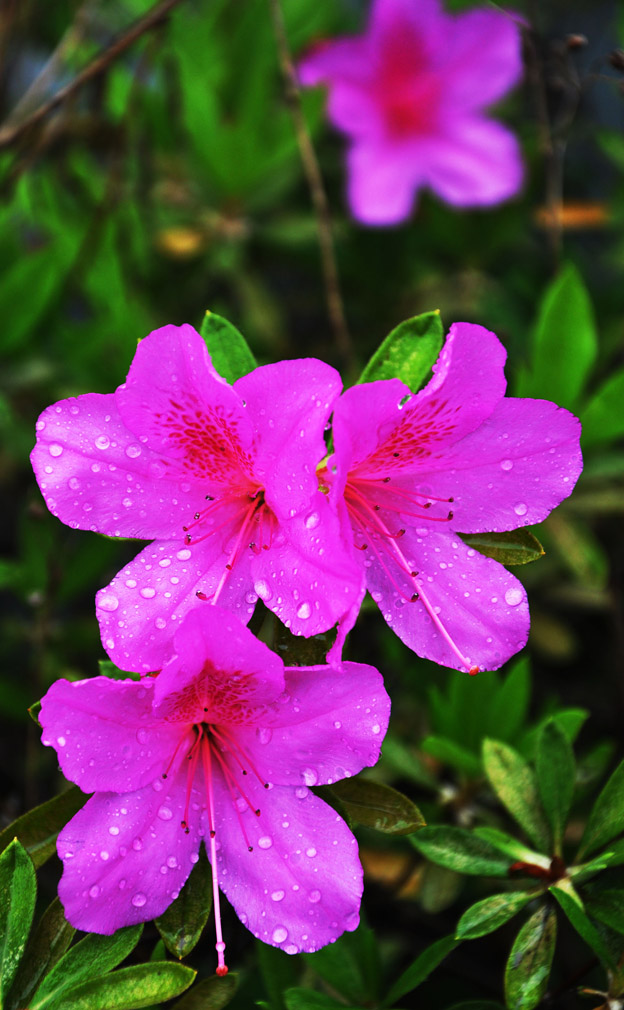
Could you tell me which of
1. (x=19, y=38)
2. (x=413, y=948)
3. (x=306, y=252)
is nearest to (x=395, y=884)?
(x=413, y=948)

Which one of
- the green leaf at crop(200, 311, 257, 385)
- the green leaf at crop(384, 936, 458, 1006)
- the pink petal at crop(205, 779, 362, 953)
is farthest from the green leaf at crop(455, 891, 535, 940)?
the green leaf at crop(200, 311, 257, 385)

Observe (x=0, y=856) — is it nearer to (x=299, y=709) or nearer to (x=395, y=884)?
(x=299, y=709)

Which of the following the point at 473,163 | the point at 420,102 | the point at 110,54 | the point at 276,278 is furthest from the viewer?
the point at 276,278

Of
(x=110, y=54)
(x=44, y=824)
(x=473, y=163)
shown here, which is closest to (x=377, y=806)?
(x=44, y=824)

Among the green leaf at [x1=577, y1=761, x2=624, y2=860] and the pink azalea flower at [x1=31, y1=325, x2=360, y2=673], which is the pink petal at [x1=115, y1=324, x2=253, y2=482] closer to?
the pink azalea flower at [x1=31, y1=325, x2=360, y2=673]

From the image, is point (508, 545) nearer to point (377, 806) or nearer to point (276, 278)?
point (377, 806)

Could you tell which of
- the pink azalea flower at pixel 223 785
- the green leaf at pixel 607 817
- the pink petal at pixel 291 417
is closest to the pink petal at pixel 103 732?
the pink azalea flower at pixel 223 785

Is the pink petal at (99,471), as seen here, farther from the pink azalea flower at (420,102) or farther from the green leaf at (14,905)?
the pink azalea flower at (420,102)
